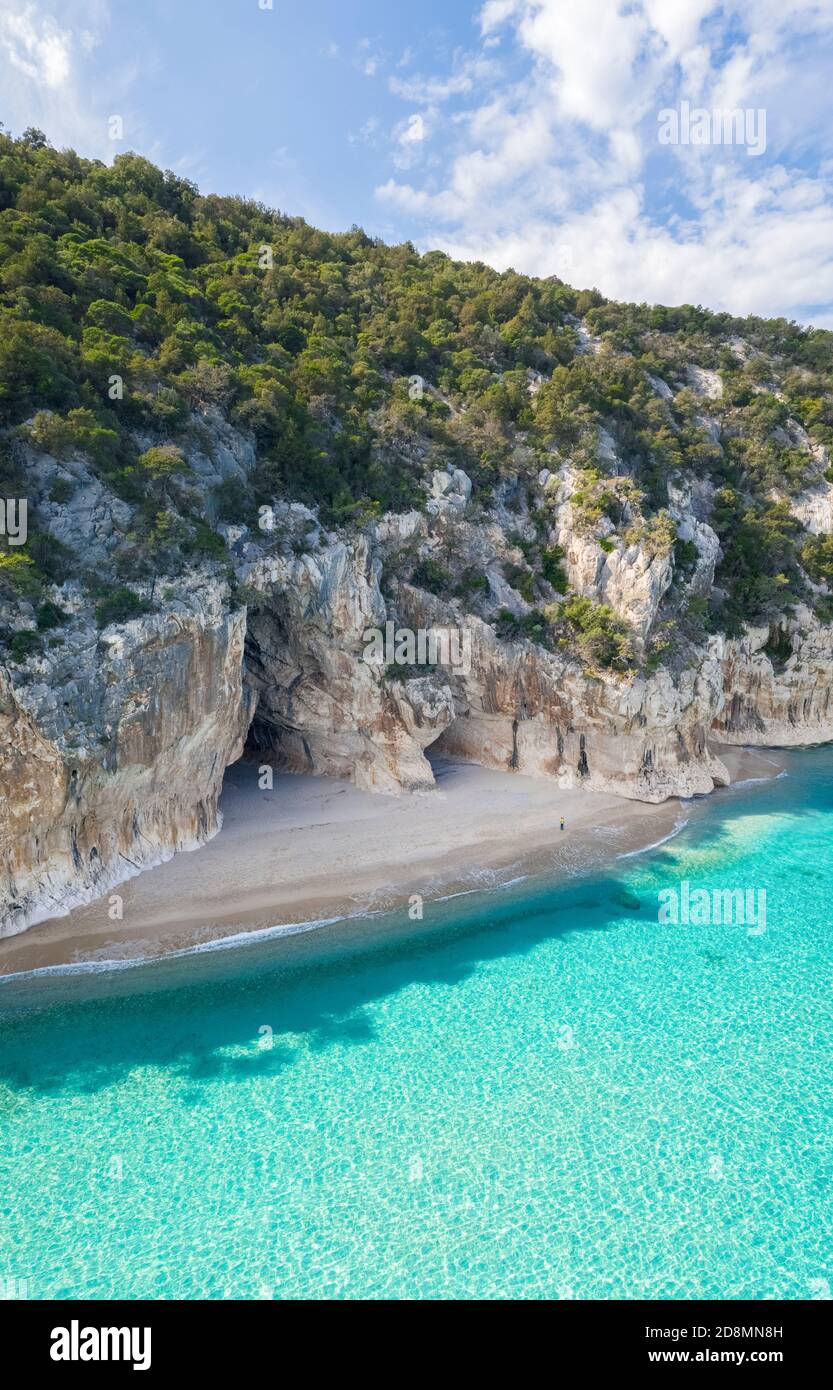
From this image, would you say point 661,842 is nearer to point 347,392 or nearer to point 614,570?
point 614,570

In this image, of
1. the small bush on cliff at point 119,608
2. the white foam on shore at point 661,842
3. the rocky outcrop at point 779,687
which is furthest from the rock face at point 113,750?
the rocky outcrop at point 779,687

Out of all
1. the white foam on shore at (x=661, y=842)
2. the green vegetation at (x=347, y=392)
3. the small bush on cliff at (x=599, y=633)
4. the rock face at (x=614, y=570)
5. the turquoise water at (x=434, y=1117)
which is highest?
the green vegetation at (x=347, y=392)

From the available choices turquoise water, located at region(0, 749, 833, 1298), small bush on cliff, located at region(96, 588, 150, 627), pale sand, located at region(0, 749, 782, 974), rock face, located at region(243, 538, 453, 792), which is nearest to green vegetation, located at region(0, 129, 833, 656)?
small bush on cliff, located at region(96, 588, 150, 627)

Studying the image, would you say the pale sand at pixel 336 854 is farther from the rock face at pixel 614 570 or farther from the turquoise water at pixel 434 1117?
the rock face at pixel 614 570

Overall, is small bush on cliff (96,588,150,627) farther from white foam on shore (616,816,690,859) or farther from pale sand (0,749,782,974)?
white foam on shore (616,816,690,859)
